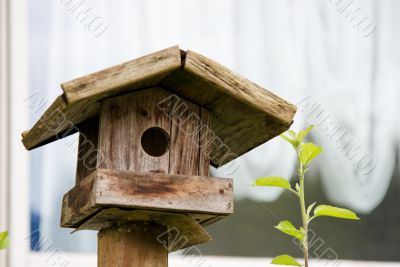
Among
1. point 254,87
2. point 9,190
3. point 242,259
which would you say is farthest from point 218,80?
point 9,190

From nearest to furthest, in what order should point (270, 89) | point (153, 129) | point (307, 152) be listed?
point (307, 152), point (153, 129), point (270, 89)

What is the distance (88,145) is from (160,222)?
26 centimetres

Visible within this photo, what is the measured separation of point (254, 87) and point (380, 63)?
1.56m

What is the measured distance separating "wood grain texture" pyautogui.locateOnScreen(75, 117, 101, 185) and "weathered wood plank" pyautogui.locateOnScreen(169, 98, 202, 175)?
182 millimetres

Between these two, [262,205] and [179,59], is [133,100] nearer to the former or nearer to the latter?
[179,59]

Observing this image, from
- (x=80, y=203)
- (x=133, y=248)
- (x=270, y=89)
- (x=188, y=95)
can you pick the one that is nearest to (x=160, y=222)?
(x=133, y=248)

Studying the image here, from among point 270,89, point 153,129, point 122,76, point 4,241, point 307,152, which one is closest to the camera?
point 4,241

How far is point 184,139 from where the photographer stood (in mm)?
1579

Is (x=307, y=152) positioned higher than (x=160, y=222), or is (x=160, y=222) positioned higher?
(x=307, y=152)

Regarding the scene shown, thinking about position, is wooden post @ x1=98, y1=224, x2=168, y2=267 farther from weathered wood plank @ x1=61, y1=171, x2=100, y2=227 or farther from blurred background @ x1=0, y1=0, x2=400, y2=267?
blurred background @ x1=0, y1=0, x2=400, y2=267

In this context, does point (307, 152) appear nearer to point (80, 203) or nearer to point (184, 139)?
point (184, 139)

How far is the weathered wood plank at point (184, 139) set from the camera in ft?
5.09

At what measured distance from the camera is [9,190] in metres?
2.85

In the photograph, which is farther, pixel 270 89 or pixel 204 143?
pixel 270 89
